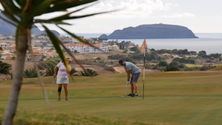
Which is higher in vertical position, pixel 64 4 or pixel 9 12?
pixel 64 4

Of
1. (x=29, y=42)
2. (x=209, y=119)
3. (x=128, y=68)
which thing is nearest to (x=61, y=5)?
(x=29, y=42)

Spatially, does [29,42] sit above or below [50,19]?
below

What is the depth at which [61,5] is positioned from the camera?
471 centimetres

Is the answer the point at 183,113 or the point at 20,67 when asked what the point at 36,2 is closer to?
the point at 20,67

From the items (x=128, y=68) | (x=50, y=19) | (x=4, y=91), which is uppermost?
(x=50, y=19)

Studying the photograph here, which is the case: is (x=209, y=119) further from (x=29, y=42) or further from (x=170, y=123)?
(x=29, y=42)

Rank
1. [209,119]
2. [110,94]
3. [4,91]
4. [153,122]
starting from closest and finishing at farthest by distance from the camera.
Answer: [153,122]
[209,119]
[110,94]
[4,91]

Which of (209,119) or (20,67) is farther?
(209,119)

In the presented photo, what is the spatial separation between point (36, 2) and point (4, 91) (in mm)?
12177

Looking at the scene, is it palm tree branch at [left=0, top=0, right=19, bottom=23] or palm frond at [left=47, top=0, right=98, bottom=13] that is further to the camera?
palm frond at [left=47, top=0, right=98, bottom=13]

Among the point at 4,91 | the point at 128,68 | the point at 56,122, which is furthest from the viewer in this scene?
the point at 4,91

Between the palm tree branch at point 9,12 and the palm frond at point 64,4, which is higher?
A: the palm frond at point 64,4

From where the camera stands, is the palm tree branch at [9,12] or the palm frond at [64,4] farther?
the palm frond at [64,4]

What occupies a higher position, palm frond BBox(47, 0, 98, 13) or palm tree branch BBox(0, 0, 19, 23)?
palm frond BBox(47, 0, 98, 13)
